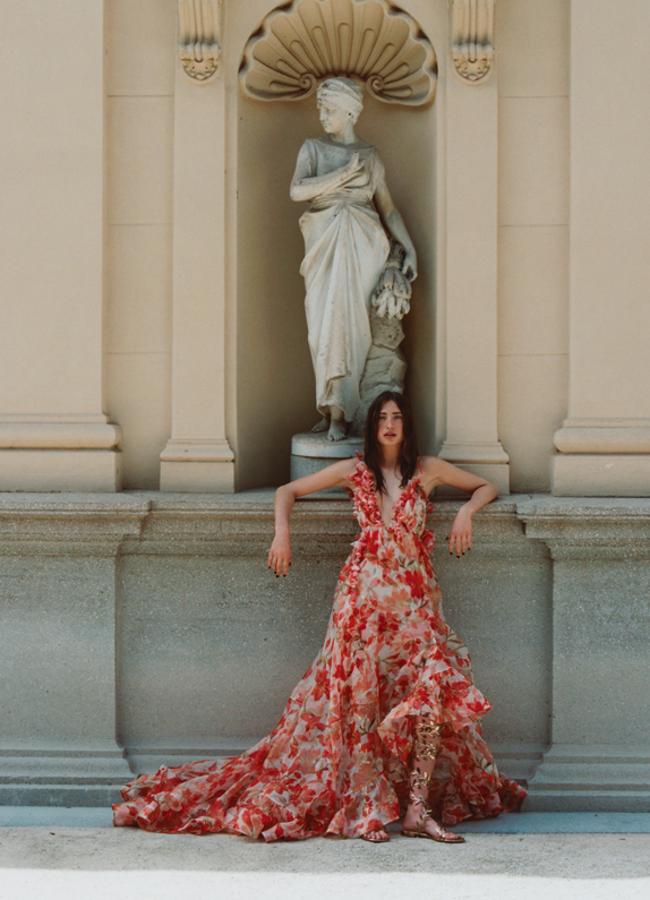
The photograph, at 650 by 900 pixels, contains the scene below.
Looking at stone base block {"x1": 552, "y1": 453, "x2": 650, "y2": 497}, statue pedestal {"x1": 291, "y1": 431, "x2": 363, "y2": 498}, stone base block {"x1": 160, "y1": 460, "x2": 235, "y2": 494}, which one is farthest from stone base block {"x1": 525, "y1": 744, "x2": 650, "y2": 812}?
stone base block {"x1": 160, "y1": 460, "x2": 235, "y2": 494}

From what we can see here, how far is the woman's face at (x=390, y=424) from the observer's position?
6863 mm

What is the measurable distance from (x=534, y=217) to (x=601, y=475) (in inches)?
54.7

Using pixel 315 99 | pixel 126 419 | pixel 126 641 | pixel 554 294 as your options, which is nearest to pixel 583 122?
pixel 554 294

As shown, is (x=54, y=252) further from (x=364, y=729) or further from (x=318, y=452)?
(x=364, y=729)

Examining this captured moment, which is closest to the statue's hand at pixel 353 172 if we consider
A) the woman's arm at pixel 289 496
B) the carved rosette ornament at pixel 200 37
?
the carved rosette ornament at pixel 200 37

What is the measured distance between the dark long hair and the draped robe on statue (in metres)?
0.61

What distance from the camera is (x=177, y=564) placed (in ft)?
24.2

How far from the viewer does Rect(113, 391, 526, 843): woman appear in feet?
21.5

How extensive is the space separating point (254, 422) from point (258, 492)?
492 millimetres

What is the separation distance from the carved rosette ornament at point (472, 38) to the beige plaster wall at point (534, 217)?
13cm

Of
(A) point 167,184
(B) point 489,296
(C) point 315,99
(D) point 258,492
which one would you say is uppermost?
(C) point 315,99

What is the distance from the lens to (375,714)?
22.1 ft

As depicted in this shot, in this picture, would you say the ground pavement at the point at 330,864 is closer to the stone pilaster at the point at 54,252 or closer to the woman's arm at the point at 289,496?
the woman's arm at the point at 289,496

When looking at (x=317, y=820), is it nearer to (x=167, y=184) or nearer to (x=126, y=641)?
(x=126, y=641)
